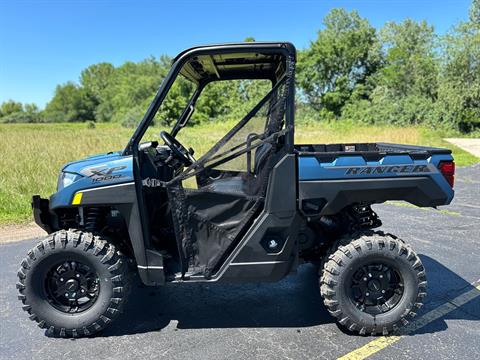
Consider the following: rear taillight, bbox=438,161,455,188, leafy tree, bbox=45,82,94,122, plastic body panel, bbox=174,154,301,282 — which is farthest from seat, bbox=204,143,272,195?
leafy tree, bbox=45,82,94,122

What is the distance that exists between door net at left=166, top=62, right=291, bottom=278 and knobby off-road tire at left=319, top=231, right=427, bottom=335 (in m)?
0.79

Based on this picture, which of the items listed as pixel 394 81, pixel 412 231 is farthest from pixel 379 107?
pixel 412 231

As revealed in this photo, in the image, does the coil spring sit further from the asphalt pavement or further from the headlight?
the asphalt pavement

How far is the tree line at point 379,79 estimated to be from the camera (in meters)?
27.9

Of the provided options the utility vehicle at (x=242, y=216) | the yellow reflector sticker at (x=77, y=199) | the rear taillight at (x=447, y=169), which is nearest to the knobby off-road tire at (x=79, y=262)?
the utility vehicle at (x=242, y=216)

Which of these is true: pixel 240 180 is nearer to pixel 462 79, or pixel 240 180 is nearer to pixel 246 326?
Result: pixel 246 326

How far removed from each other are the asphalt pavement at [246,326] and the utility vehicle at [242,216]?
18 centimetres

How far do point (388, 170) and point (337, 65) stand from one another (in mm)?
49126

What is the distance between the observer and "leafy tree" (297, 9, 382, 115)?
47656 millimetres

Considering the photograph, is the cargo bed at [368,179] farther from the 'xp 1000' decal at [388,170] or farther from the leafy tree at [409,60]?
the leafy tree at [409,60]

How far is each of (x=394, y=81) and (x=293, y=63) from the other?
44.7 meters

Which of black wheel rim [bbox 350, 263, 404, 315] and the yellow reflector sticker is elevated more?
the yellow reflector sticker

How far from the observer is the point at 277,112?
300 centimetres

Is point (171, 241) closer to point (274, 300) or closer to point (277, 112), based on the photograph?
point (274, 300)
